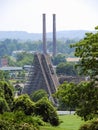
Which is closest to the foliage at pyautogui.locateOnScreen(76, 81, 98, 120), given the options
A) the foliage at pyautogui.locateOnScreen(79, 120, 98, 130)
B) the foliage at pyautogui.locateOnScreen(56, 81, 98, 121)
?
the foliage at pyautogui.locateOnScreen(56, 81, 98, 121)

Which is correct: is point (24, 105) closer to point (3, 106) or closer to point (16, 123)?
point (3, 106)

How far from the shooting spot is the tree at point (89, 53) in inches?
575

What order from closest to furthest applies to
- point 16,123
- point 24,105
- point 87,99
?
point 87,99 < point 16,123 < point 24,105

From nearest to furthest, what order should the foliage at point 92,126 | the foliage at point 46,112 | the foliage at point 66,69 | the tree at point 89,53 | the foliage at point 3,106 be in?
the tree at point 89,53 → the foliage at point 92,126 → the foliage at point 3,106 → the foliage at point 46,112 → the foliage at point 66,69

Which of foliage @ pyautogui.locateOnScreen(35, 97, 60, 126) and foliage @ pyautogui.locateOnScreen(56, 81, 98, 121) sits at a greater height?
foliage @ pyautogui.locateOnScreen(56, 81, 98, 121)

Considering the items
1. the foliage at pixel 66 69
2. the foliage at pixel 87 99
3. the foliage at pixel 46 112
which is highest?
the foliage at pixel 87 99

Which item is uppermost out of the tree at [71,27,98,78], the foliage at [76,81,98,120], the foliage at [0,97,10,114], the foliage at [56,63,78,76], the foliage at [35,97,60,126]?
the tree at [71,27,98,78]

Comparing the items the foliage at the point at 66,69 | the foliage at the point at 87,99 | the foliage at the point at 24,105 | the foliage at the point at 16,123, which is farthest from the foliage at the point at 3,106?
the foliage at the point at 66,69

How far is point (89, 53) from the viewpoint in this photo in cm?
1487

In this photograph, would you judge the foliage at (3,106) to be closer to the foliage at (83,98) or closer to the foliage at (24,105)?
the foliage at (24,105)

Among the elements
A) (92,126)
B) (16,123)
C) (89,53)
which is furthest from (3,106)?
(89,53)

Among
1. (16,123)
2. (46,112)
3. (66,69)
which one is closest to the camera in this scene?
(16,123)

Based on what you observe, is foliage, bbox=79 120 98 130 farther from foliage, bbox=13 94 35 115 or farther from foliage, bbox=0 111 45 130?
foliage, bbox=13 94 35 115

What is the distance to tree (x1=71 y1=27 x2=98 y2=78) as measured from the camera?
14.6 meters
